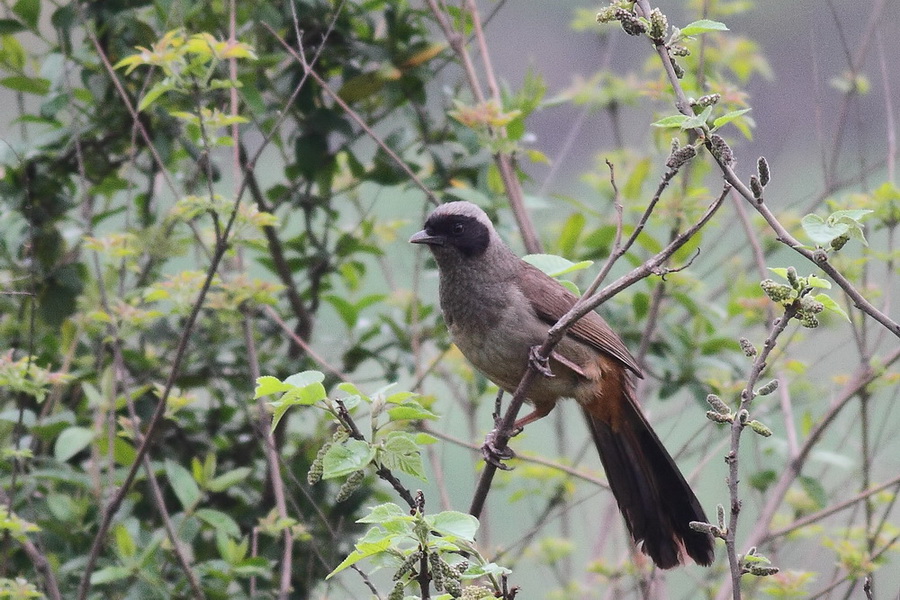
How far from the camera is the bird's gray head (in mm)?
4000

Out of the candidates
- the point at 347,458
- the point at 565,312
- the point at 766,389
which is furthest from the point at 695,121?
the point at 565,312

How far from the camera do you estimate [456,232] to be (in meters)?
4.02

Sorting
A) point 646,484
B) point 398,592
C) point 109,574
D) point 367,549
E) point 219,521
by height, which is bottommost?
point 109,574

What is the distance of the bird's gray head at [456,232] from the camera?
13.1 ft

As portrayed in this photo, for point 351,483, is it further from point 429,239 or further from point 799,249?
point 429,239

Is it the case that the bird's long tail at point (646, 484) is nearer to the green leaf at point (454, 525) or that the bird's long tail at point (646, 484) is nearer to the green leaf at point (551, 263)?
the green leaf at point (551, 263)

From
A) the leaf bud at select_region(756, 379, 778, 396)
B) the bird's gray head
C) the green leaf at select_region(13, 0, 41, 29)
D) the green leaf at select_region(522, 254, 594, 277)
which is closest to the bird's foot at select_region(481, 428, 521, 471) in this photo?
the green leaf at select_region(522, 254, 594, 277)

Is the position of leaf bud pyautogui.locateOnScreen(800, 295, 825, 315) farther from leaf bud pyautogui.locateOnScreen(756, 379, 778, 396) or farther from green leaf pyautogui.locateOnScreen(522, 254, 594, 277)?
green leaf pyautogui.locateOnScreen(522, 254, 594, 277)

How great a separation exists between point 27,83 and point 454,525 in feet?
10.4

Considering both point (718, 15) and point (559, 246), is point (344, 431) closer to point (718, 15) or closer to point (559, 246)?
point (559, 246)

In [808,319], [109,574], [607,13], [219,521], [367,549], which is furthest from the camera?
[219,521]

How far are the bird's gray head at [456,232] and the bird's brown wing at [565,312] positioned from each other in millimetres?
219

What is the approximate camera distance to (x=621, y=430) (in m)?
4.15

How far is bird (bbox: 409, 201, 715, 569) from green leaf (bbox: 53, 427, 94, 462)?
134cm
